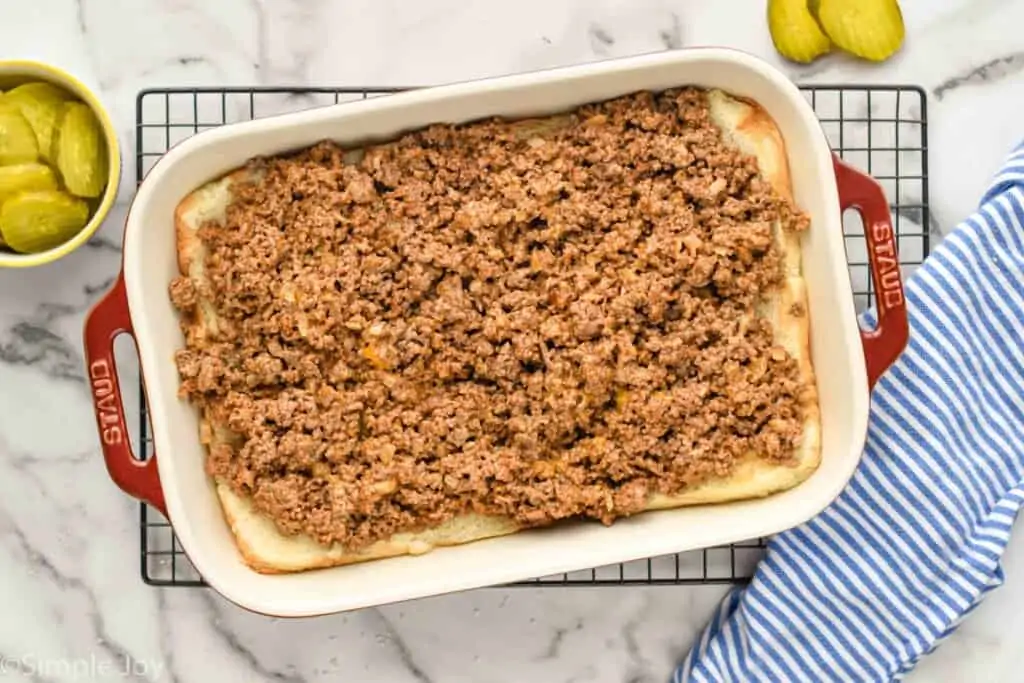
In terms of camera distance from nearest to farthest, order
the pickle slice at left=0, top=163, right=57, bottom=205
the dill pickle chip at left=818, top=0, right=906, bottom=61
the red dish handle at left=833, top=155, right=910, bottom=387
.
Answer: the red dish handle at left=833, top=155, right=910, bottom=387 → the pickle slice at left=0, top=163, right=57, bottom=205 → the dill pickle chip at left=818, top=0, right=906, bottom=61

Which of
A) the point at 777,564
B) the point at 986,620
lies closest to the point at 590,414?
the point at 777,564

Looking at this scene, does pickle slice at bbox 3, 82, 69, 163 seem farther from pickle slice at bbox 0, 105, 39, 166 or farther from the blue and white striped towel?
the blue and white striped towel

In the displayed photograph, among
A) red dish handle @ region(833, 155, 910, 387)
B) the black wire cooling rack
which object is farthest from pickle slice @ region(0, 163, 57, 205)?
red dish handle @ region(833, 155, 910, 387)

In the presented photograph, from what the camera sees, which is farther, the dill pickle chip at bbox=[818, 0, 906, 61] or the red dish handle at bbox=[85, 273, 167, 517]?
the dill pickle chip at bbox=[818, 0, 906, 61]

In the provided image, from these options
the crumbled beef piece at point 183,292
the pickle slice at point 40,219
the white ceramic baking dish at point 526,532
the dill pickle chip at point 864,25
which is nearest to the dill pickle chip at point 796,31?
the dill pickle chip at point 864,25

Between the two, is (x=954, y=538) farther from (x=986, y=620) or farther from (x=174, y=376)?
(x=174, y=376)

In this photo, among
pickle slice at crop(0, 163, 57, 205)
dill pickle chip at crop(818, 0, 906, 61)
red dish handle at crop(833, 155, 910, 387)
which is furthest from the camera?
dill pickle chip at crop(818, 0, 906, 61)

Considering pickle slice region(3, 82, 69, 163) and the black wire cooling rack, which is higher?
pickle slice region(3, 82, 69, 163)
